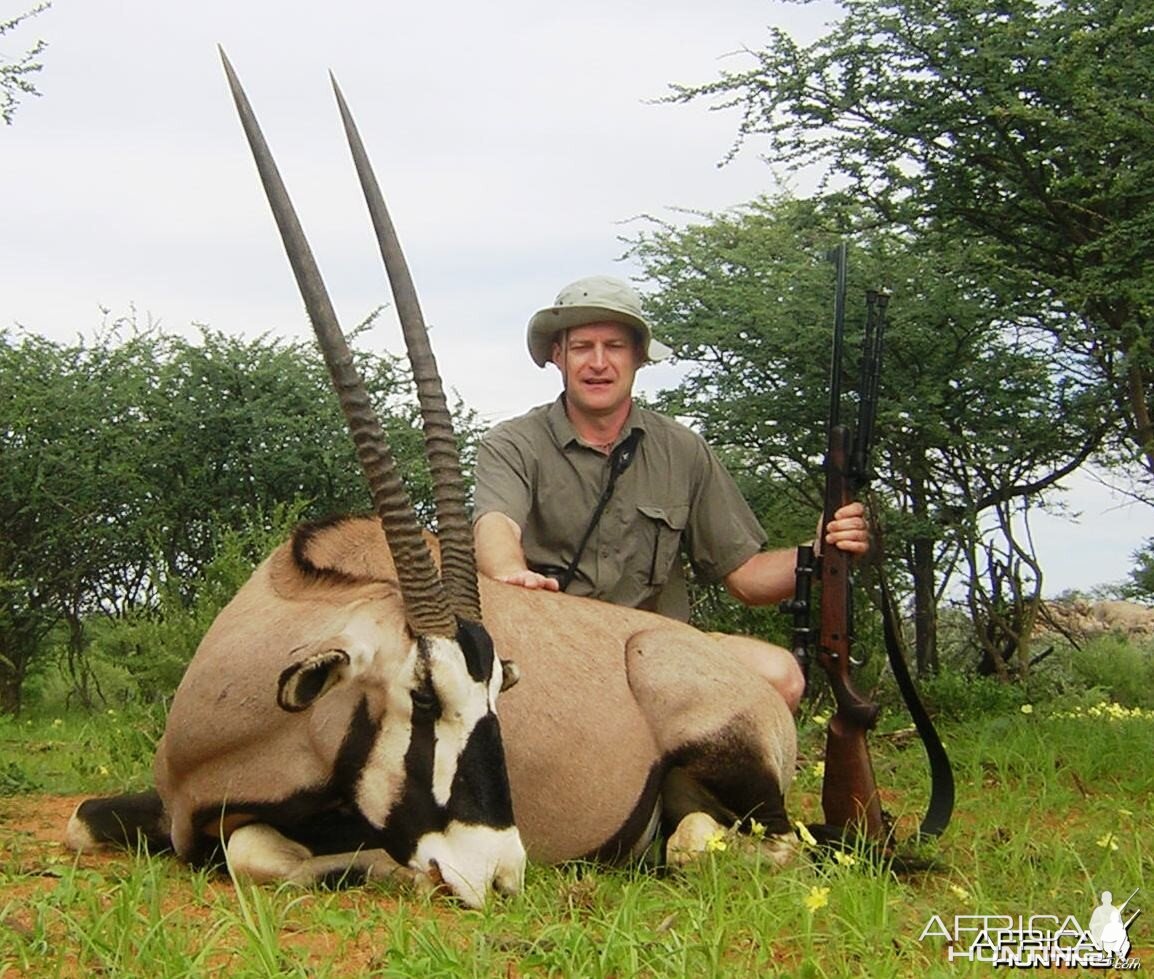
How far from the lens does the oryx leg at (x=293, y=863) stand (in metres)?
3.50

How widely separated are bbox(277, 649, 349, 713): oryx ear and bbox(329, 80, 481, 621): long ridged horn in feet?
1.15

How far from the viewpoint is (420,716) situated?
11.5ft

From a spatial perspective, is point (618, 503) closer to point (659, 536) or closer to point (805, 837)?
point (659, 536)

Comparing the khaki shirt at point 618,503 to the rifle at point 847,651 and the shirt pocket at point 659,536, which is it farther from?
the rifle at point 847,651

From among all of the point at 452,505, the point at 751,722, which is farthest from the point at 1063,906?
the point at 452,505

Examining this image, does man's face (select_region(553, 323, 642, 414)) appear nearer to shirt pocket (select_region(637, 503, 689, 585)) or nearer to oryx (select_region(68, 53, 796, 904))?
shirt pocket (select_region(637, 503, 689, 585))

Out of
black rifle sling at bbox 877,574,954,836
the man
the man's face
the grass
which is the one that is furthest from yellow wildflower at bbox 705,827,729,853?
the man's face

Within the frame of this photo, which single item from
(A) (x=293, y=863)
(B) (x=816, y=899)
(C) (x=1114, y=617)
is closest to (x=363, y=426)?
(A) (x=293, y=863)

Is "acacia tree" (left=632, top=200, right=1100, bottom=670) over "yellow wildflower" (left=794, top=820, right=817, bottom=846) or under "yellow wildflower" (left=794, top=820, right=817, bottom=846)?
over

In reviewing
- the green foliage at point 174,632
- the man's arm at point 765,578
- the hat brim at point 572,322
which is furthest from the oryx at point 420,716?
the green foliage at point 174,632

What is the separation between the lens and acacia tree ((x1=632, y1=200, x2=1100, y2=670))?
27.8 feet

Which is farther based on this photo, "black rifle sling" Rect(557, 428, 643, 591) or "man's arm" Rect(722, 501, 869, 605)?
"man's arm" Rect(722, 501, 869, 605)

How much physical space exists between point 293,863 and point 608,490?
6.84ft

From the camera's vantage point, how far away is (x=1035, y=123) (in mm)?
7500
